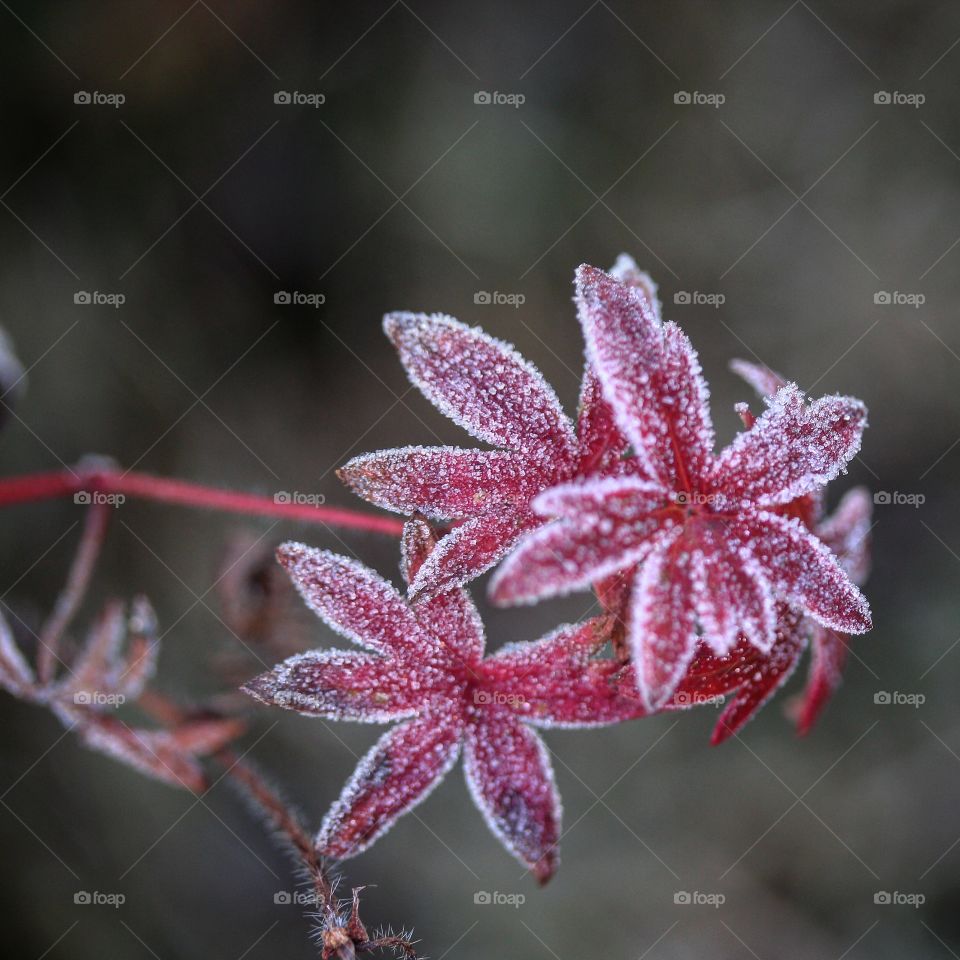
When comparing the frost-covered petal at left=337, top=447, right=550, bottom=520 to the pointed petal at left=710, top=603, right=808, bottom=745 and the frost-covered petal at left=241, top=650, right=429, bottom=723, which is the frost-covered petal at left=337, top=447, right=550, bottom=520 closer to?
the frost-covered petal at left=241, top=650, right=429, bottom=723

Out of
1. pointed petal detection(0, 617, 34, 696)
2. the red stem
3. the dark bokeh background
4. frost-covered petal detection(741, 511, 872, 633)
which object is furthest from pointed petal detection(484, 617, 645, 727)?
the dark bokeh background

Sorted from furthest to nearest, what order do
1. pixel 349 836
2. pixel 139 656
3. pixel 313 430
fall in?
pixel 313 430 < pixel 139 656 < pixel 349 836

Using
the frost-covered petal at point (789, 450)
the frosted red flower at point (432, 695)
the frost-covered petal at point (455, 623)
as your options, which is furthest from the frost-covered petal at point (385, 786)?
the frost-covered petal at point (789, 450)

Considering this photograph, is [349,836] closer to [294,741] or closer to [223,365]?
[294,741]

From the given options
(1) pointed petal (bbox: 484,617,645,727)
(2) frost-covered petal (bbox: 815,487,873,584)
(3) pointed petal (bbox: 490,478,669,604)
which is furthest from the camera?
(2) frost-covered petal (bbox: 815,487,873,584)

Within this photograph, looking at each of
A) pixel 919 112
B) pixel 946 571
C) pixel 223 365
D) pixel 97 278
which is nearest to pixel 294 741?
pixel 223 365

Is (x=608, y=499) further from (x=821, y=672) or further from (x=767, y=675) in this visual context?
(x=821, y=672)

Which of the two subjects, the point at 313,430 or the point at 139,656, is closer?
the point at 139,656
